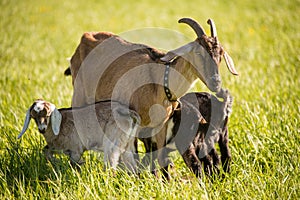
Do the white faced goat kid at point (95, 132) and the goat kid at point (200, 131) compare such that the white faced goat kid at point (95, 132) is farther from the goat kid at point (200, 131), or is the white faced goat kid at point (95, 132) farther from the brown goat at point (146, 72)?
the goat kid at point (200, 131)

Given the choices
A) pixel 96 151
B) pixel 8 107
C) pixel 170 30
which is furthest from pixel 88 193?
pixel 170 30

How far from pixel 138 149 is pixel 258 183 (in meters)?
1.91

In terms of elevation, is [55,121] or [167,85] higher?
[167,85]

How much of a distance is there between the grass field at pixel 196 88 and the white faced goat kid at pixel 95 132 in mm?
152

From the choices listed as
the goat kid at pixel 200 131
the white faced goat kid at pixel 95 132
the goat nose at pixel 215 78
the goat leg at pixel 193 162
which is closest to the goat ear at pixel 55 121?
the white faced goat kid at pixel 95 132

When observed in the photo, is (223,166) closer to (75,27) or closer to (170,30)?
(170,30)

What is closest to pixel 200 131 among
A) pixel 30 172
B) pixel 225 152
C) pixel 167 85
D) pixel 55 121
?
pixel 225 152

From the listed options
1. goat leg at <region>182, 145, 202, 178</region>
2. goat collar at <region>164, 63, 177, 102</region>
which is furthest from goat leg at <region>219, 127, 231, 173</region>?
goat collar at <region>164, 63, 177, 102</region>

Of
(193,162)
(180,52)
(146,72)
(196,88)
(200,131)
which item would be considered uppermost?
(180,52)

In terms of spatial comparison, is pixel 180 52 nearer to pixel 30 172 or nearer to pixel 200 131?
pixel 200 131

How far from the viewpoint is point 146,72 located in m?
5.14

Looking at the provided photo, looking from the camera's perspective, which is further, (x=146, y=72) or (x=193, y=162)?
(x=146, y=72)

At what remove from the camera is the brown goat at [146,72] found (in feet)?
14.9

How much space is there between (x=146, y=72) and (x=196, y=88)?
100 inches
